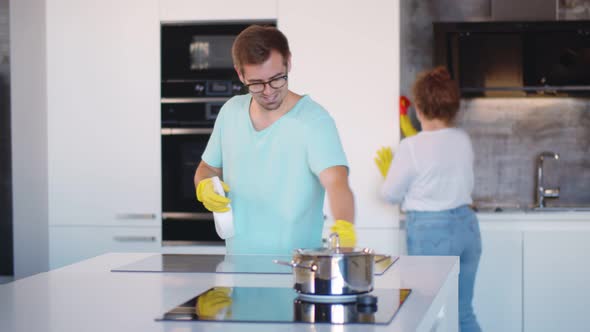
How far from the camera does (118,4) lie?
417 cm

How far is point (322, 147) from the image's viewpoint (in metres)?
2.53

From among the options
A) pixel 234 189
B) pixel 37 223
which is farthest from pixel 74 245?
pixel 234 189

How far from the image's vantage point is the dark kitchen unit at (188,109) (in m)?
4.15

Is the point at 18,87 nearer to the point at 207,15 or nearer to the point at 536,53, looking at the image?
the point at 207,15

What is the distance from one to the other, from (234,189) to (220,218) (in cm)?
27

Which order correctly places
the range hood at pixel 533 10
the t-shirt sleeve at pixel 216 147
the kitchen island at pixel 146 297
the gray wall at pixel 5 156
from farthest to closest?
1. the gray wall at pixel 5 156
2. the range hood at pixel 533 10
3. the t-shirt sleeve at pixel 216 147
4. the kitchen island at pixel 146 297

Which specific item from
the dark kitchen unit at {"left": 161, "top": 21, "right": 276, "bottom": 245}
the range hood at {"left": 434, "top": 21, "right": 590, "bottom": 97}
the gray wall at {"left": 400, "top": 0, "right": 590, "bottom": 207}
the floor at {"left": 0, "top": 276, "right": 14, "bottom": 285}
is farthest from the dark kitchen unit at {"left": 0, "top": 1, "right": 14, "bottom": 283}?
the range hood at {"left": 434, "top": 21, "right": 590, "bottom": 97}

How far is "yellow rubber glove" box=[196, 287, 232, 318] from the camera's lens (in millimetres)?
1616

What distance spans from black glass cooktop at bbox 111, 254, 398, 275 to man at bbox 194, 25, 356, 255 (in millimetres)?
114

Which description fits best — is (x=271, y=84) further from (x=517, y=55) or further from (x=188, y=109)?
(x=517, y=55)

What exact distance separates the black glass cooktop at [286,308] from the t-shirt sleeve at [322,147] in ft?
2.31

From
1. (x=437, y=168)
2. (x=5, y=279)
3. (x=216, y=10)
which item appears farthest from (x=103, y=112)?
(x=437, y=168)

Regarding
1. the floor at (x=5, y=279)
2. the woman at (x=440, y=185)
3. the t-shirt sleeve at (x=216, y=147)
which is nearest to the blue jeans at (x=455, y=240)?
the woman at (x=440, y=185)

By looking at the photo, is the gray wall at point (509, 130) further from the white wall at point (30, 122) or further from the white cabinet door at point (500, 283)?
the white wall at point (30, 122)
